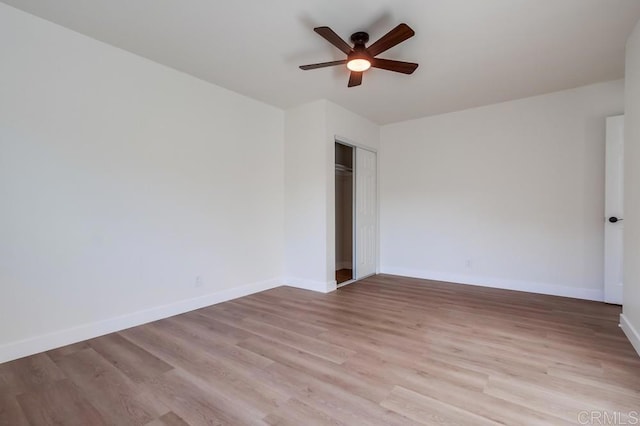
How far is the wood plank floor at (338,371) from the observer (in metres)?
1.64

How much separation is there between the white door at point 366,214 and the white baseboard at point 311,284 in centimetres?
78

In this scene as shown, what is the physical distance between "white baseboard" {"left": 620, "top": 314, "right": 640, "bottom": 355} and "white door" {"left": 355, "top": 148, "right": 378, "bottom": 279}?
2.99 m

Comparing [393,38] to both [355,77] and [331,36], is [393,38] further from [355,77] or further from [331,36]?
[355,77]

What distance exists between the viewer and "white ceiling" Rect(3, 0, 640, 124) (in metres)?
2.25

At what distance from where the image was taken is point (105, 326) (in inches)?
106

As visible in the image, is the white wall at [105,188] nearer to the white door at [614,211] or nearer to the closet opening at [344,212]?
the closet opening at [344,212]

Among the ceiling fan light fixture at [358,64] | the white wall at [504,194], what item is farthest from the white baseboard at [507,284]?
the ceiling fan light fixture at [358,64]

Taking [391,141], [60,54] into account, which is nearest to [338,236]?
[391,141]

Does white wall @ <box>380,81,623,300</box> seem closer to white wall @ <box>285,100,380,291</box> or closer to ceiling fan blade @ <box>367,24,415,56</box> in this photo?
white wall @ <box>285,100,380,291</box>

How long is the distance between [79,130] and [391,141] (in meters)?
4.31

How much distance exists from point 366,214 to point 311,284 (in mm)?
1558

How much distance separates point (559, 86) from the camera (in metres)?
3.66

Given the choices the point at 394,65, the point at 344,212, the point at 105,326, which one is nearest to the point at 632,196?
the point at 394,65

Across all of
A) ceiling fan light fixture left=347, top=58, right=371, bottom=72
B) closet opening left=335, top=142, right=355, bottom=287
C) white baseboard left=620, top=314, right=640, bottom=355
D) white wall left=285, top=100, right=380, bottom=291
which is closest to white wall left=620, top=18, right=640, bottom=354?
white baseboard left=620, top=314, right=640, bottom=355
